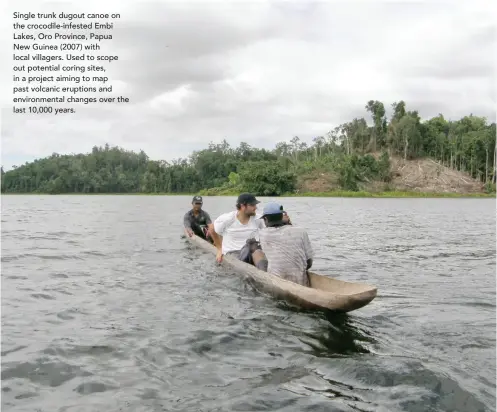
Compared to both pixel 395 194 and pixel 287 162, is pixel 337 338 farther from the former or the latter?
pixel 287 162

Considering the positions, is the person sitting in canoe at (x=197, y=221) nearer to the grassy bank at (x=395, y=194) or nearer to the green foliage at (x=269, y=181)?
the grassy bank at (x=395, y=194)

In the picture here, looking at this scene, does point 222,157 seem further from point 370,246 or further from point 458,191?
point 370,246

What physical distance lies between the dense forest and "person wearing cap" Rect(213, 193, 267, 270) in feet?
246

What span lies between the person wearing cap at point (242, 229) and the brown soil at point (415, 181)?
77.0 metres

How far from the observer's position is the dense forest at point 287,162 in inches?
3500

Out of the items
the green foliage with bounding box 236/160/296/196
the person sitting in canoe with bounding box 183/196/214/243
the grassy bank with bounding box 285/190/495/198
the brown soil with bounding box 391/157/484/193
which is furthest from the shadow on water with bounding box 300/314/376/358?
the brown soil with bounding box 391/157/484/193

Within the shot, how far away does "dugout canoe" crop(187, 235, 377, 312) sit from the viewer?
669 centimetres

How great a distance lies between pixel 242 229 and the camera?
10.8 meters

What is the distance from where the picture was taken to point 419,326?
23.3 feet

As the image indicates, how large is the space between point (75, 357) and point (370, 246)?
13.0 m

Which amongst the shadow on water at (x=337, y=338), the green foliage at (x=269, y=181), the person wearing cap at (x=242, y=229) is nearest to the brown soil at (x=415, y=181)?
the green foliage at (x=269, y=181)

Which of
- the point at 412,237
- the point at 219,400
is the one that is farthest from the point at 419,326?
the point at 412,237

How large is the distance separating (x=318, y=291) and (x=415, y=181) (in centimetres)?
8967

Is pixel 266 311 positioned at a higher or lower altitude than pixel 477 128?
lower
